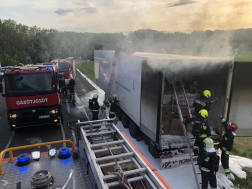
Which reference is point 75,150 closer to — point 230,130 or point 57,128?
point 230,130

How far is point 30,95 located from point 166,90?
4480 millimetres

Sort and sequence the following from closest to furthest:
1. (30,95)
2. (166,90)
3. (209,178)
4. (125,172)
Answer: (125,172) → (209,178) → (166,90) → (30,95)

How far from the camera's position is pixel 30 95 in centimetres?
637

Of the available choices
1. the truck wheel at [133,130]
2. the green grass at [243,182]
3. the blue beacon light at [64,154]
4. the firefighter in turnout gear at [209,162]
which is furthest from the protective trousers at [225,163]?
the blue beacon light at [64,154]

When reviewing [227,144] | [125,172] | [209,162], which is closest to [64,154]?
[125,172]

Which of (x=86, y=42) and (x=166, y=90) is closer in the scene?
(x=166, y=90)

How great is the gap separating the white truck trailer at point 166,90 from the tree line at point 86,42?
166 inches

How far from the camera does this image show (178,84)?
5785 millimetres

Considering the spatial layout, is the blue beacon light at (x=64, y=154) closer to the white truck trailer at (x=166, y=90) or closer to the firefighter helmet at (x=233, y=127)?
the white truck trailer at (x=166, y=90)

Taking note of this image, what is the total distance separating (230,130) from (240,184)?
4.12ft

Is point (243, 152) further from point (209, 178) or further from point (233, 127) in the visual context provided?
point (209, 178)

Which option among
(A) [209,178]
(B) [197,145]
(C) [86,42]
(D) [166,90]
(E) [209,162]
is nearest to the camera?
(E) [209,162]

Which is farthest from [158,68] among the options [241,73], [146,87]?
[241,73]

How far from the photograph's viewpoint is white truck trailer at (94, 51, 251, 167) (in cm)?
462
